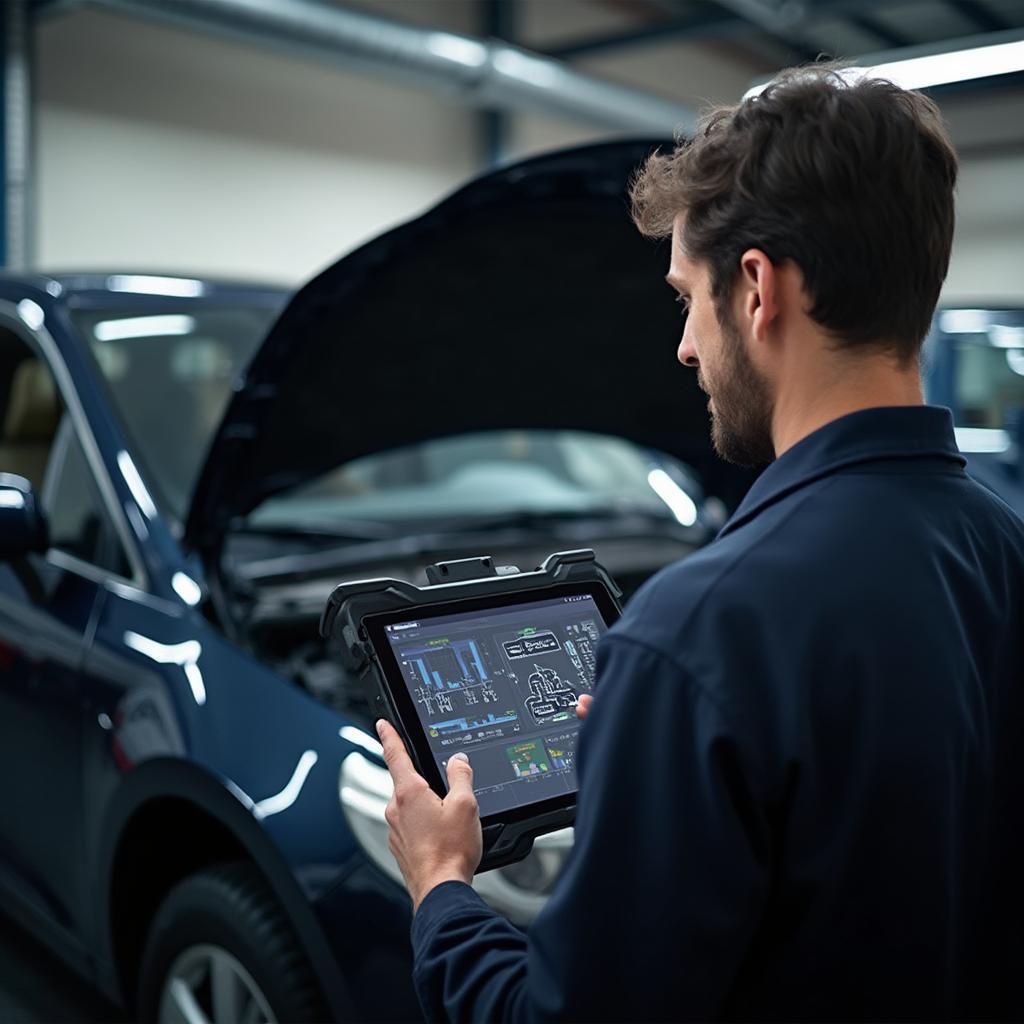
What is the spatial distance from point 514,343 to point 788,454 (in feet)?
6.01

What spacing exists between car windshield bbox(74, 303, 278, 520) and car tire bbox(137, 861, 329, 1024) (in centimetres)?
72

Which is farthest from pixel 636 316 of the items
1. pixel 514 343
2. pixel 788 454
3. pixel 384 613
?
pixel 788 454

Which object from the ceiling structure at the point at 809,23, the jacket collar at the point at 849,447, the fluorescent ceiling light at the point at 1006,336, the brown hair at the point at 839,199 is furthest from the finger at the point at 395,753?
the ceiling structure at the point at 809,23

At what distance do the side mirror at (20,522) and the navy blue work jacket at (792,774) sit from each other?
157 centimetres

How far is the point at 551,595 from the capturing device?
1.26 m

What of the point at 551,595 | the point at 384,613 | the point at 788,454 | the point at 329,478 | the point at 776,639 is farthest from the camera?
the point at 329,478

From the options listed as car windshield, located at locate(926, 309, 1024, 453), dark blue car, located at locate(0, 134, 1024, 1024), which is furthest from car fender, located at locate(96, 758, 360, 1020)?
car windshield, located at locate(926, 309, 1024, 453)

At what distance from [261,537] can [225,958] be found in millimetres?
1124

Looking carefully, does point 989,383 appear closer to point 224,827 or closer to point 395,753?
point 224,827

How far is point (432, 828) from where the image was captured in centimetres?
102

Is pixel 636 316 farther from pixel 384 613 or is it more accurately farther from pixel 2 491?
pixel 384 613

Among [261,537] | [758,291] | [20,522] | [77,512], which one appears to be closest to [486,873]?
[758,291]

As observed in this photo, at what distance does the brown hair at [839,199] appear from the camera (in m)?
0.83

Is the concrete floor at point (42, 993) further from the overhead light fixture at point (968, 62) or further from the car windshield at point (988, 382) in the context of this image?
the car windshield at point (988, 382)
